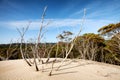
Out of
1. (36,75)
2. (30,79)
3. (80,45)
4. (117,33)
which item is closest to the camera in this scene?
(30,79)

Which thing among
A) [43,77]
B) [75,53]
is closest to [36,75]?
[43,77]

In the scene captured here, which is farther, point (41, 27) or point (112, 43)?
point (112, 43)

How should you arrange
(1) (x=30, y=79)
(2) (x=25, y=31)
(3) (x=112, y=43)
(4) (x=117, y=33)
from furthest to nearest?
(3) (x=112, y=43)
(4) (x=117, y=33)
(2) (x=25, y=31)
(1) (x=30, y=79)

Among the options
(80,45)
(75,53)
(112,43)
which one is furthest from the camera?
(75,53)

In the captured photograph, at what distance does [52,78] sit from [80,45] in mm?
15987

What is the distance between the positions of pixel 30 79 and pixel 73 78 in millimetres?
2188

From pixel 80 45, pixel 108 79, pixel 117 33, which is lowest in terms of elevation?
pixel 108 79

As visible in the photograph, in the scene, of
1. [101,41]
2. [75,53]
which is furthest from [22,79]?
[75,53]

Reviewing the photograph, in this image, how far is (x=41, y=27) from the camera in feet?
22.6

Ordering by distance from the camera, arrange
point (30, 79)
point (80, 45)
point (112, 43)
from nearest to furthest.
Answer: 1. point (30, 79)
2. point (112, 43)
3. point (80, 45)

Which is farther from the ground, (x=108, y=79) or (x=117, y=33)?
(x=117, y=33)

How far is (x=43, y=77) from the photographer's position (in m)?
Result: 6.26

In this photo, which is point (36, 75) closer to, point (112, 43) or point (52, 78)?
point (52, 78)

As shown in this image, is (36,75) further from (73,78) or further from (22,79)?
(73,78)
